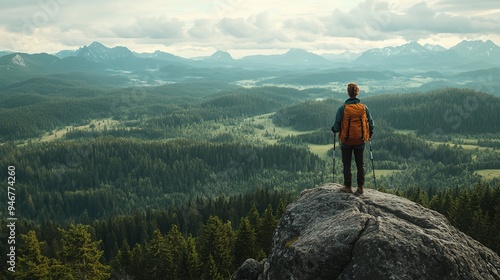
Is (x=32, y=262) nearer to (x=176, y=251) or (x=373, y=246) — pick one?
(x=176, y=251)

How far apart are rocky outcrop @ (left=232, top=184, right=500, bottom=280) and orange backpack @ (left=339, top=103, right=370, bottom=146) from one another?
11.9 feet

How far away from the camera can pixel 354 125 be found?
2206cm

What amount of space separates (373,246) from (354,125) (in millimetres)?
7694

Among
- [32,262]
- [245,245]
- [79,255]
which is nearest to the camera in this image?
[79,255]

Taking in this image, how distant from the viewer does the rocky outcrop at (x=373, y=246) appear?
1672 cm

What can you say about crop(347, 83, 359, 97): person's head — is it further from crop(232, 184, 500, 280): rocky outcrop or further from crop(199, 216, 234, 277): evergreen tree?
crop(199, 216, 234, 277): evergreen tree

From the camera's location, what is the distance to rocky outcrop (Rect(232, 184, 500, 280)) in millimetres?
16719

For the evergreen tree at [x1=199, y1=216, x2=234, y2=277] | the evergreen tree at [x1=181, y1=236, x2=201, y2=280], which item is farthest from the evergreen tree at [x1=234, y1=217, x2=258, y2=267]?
the evergreen tree at [x1=181, y1=236, x2=201, y2=280]

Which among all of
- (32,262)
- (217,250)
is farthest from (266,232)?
(32,262)

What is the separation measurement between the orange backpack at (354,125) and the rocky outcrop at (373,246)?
3624 mm

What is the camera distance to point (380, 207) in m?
21.3

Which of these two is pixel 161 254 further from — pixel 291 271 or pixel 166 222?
pixel 166 222

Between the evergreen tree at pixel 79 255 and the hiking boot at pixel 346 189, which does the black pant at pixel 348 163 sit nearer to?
the hiking boot at pixel 346 189

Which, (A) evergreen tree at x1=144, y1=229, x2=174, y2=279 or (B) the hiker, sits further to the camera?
(A) evergreen tree at x1=144, y1=229, x2=174, y2=279
